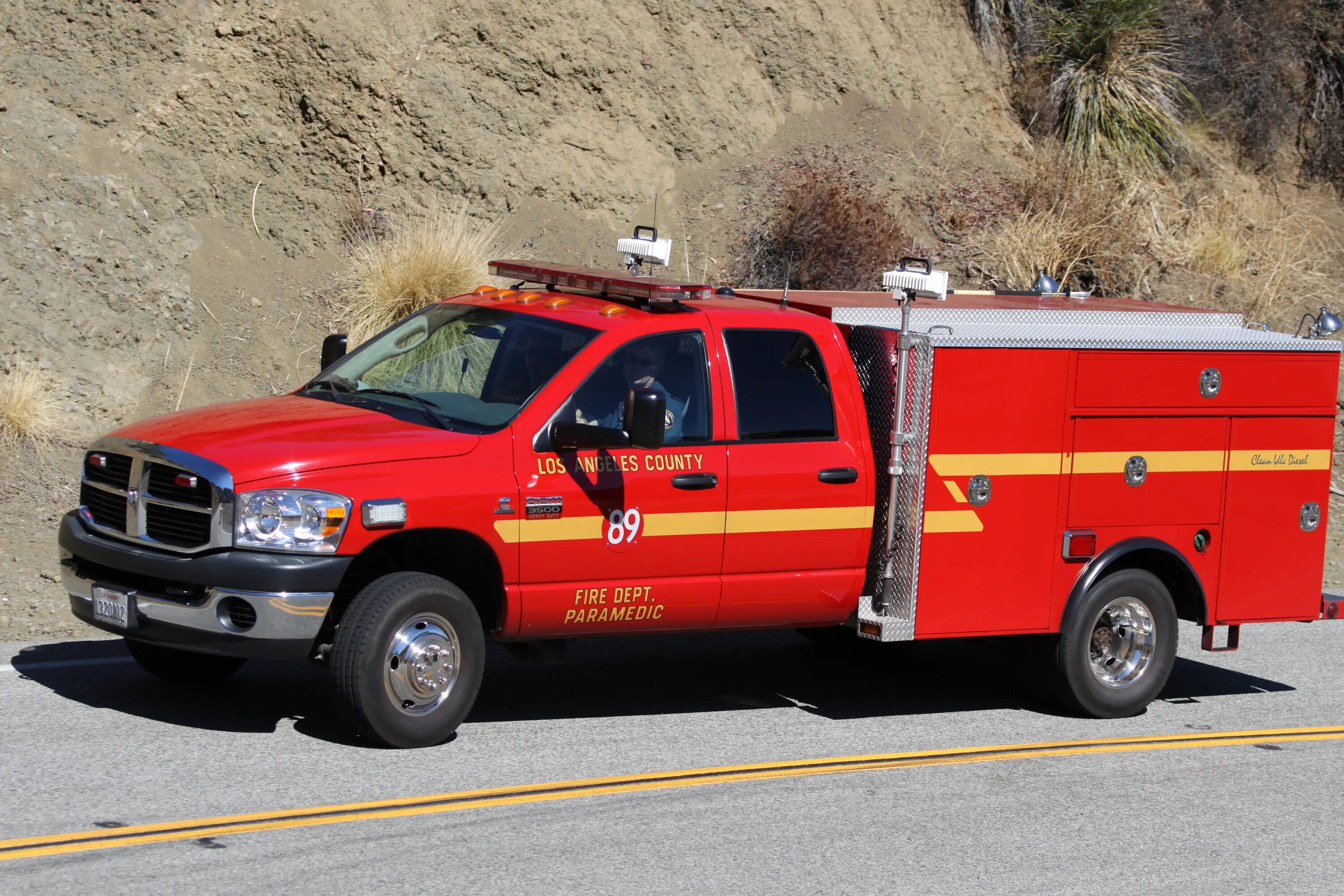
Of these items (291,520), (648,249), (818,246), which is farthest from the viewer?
(818,246)

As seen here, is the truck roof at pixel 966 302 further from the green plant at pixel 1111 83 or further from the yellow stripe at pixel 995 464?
the green plant at pixel 1111 83

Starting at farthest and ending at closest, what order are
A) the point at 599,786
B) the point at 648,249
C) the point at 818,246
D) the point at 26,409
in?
1. the point at 818,246
2. the point at 26,409
3. the point at 648,249
4. the point at 599,786

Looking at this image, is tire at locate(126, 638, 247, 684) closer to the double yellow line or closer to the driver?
the double yellow line

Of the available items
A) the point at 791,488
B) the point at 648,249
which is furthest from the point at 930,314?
the point at 648,249

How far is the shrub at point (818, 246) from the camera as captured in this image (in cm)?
1695

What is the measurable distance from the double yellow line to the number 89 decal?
1.09m

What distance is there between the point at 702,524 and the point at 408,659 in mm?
1560

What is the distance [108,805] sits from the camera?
20.0 feet

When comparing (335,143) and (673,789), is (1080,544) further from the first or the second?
(335,143)

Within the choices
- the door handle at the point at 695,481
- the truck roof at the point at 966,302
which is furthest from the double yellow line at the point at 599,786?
the truck roof at the point at 966,302

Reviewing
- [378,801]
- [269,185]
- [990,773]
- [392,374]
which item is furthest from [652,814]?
[269,185]

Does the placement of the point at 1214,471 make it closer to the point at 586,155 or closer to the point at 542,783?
the point at 542,783

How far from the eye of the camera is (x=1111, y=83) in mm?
20469

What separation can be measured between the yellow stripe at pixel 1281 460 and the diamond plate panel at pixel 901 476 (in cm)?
206
